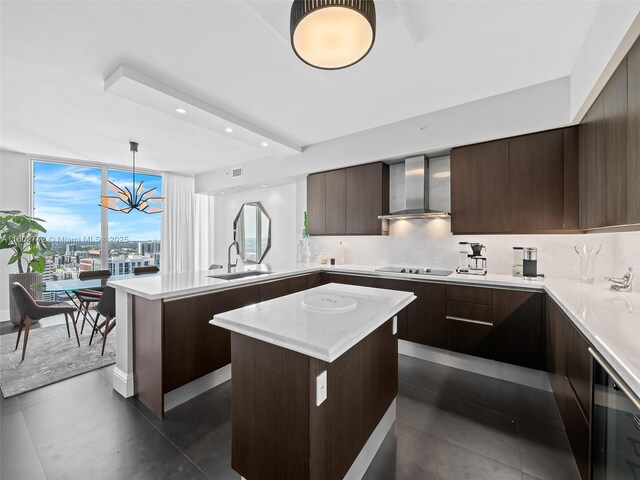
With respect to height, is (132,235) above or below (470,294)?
above

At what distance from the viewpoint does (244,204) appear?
581cm

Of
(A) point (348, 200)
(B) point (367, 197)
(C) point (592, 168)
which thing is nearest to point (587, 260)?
(C) point (592, 168)

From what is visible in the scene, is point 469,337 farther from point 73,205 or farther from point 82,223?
point 73,205

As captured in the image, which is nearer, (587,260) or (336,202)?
(587,260)

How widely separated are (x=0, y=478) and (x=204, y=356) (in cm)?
116

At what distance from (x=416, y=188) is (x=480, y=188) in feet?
2.30

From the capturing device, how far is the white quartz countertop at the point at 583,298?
0.99 metres

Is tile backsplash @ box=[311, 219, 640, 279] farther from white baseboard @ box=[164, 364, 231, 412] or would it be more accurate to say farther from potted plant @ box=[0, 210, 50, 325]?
potted plant @ box=[0, 210, 50, 325]

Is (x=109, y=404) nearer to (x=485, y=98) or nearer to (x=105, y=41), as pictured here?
(x=105, y=41)

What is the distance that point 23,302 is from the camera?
2.95 metres

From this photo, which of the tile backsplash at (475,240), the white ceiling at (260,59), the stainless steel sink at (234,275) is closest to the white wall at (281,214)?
the tile backsplash at (475,240)

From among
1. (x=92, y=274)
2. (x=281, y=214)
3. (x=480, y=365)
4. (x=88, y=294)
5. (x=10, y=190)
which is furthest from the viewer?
(x=281, y=214)

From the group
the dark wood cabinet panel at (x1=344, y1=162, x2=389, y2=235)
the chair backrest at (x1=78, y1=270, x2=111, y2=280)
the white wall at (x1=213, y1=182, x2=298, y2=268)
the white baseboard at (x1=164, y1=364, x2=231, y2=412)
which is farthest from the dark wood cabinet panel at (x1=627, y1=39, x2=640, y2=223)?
the chair backrest at (x1=78, y1=270, x2=111, y2=280)

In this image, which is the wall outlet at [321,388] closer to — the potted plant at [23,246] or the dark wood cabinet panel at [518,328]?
the dark wood cabinet panel at [518,328]
